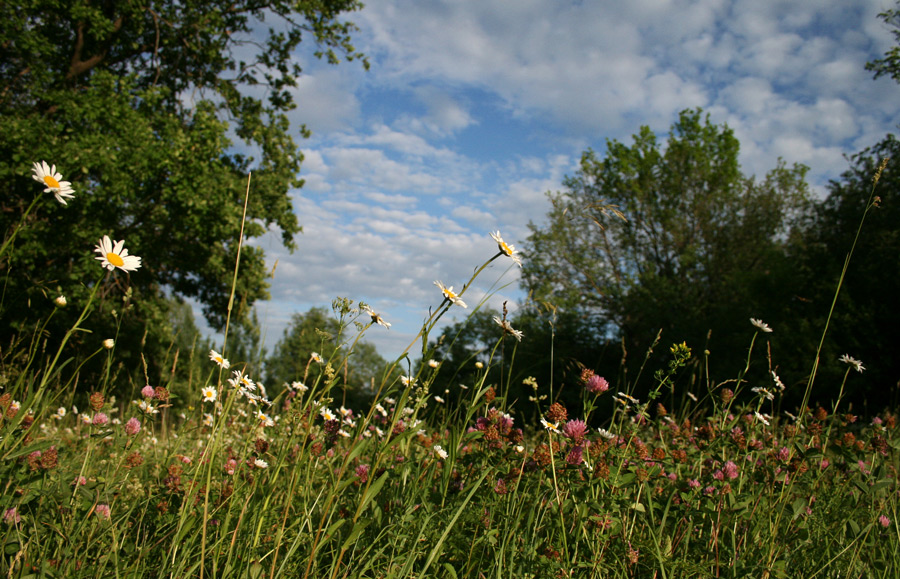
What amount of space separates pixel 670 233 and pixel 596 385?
2253 centimetres

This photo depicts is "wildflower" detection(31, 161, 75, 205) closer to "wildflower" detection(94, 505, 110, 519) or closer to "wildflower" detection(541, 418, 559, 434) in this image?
"wildflower" detection(94, 505, 110, 519)

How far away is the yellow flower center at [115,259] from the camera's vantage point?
132 centimetres

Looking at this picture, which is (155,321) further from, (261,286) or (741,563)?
(741,563)

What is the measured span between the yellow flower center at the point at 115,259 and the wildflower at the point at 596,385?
4.63 ft

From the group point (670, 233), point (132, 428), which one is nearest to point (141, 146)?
point (132, 428)

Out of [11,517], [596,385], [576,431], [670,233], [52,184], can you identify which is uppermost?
[670,233]

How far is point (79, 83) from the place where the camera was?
11.7 meters

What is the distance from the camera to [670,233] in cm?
2239

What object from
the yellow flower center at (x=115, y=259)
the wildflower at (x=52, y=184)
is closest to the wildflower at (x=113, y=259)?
the yellow flower center at (x=115, y=259)

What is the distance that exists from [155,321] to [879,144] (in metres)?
20.6

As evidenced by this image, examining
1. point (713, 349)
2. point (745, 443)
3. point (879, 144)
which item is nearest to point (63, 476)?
point (745, 443)

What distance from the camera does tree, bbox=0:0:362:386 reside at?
9.72m

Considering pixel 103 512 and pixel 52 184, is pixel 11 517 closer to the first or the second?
pixel 103 512

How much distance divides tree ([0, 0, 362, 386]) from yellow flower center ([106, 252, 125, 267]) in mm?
8875
